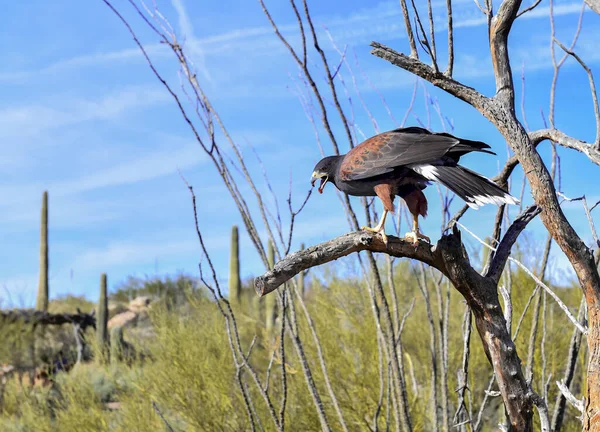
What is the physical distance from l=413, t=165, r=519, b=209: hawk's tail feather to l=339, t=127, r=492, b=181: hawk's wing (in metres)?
0.08

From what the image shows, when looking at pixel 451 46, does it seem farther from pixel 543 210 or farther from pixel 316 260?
pixel 316 260

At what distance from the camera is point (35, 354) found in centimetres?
1645

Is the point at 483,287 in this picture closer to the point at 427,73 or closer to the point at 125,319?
the point at 427,73

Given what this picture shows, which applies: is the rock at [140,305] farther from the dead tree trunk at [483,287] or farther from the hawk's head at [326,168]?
the dead tree trunk at [483,287]

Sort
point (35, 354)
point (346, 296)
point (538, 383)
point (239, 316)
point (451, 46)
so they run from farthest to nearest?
point (35, 354) → point (239, 316) → point (346, 296) → point (538, 383) → point (451, 46)

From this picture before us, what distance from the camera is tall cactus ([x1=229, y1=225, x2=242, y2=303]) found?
54.8 ft

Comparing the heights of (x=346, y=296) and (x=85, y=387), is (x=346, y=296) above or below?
above

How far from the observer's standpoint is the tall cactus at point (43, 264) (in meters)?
19.0

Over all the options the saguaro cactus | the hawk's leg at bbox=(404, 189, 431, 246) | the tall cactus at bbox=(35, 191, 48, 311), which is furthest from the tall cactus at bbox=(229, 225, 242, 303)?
the hawk's leg at bbox=(404, 189, 431, 246)

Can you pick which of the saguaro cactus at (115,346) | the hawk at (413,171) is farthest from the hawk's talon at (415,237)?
the saguaro cactus at (115,346)

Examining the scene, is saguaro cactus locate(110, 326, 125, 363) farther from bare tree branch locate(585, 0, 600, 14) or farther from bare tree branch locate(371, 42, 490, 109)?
bare tree branch locate(585, 0, 600, 14)

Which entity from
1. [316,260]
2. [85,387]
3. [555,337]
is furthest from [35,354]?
[316,260]

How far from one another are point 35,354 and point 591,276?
52.0 ft

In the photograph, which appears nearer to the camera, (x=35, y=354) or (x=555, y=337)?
(x=555, y=337)
